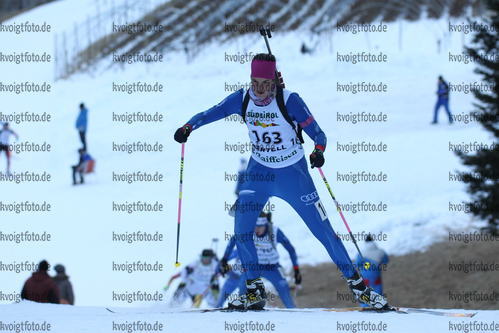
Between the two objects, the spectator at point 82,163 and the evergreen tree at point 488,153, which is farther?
the spectator at point 82,163

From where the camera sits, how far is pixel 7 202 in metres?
16.0

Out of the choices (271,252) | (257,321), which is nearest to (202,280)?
(271,252)

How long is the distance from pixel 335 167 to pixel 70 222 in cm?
742

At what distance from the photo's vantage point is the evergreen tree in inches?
398

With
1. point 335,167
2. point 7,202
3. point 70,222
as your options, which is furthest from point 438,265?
point 7,202

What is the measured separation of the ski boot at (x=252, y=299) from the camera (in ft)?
17.7

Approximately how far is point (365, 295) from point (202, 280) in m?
5.09

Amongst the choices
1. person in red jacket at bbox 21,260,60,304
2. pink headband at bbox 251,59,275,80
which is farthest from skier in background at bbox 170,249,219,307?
pink headband at bbox 251,59,275,80

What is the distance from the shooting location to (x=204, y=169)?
18.0m

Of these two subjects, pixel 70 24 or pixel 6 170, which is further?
pixel 70 24

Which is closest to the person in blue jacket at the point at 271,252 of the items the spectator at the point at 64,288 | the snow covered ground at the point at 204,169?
the snow covered ground at the point at 204,169

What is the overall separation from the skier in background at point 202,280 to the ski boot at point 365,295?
4685 mm

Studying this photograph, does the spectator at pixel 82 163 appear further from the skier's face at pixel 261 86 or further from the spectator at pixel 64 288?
the skier's face at pixel 261 86

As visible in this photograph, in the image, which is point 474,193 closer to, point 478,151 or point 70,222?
point 478,151
